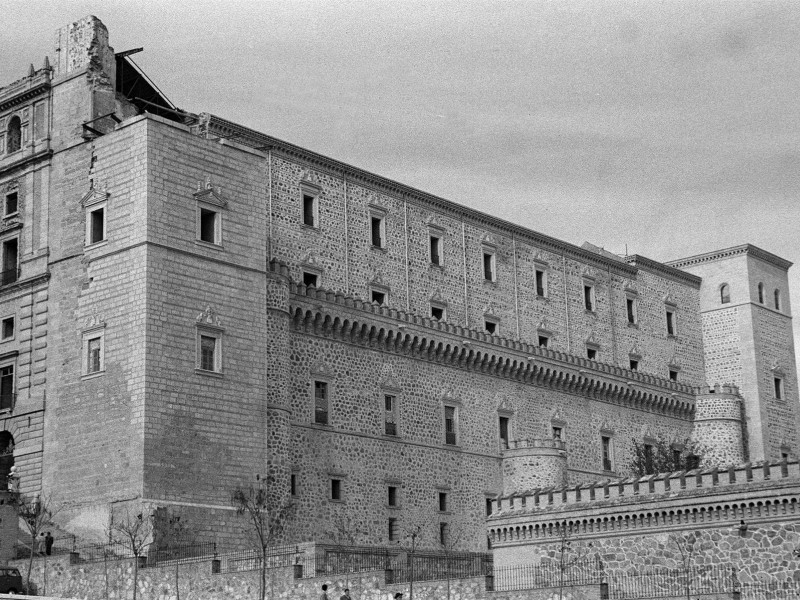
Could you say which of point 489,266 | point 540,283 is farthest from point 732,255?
point 489,266

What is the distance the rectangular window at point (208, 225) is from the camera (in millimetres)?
41031

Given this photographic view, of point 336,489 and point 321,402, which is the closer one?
point 336,489

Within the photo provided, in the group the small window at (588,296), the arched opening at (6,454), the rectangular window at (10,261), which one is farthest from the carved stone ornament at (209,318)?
the small window at (588,296)

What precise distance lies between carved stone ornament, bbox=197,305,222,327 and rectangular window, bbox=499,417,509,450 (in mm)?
15800

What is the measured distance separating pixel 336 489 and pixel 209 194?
35.2ft

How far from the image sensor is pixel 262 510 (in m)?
39.6

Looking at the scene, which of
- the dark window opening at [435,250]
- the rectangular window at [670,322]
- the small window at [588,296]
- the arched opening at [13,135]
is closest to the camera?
the arched opening at [13,135]

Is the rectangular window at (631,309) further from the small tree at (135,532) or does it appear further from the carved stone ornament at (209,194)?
the small tree at (135,532)

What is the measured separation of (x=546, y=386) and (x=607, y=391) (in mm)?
3957

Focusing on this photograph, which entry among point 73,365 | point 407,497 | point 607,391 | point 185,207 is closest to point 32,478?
point 73,365

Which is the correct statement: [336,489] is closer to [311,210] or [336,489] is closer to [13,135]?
[311,210]

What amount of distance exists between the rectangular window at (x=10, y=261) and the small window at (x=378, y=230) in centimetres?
1319

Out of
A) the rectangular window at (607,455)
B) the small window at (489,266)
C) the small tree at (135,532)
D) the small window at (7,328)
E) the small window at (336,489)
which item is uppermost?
the small window at (489,266)

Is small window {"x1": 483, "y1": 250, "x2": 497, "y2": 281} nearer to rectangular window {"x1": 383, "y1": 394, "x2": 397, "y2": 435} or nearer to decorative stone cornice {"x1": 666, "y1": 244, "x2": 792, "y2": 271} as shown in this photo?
rectangular window {"x1": 383, "y1": 394, "x2": 397, "y2": 435}
